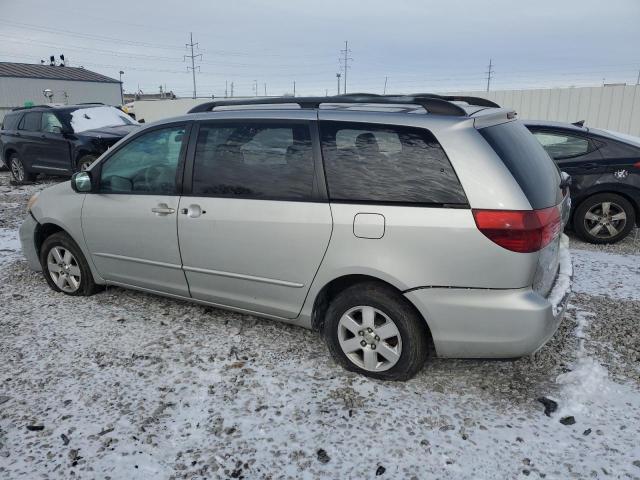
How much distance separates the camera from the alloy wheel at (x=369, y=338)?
9.50 ft

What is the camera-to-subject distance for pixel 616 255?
5492 mm

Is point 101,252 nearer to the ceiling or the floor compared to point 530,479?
nearer to the ceiling

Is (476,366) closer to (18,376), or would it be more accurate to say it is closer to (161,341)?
(161,341)

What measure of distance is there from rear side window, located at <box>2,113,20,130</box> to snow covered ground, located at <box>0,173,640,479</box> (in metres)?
9.22

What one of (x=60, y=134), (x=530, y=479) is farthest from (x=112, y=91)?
(x=530, y=479)

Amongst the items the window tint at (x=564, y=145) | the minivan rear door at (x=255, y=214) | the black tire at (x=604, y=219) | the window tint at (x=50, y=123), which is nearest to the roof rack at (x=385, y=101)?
the minivan rear door at (x=255, y=214)

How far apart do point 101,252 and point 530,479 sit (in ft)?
11.3

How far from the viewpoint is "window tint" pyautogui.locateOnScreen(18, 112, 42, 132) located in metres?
10.7

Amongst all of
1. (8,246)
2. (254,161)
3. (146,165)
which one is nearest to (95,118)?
(8,246)

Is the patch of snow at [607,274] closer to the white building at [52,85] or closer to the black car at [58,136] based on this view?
the black car at [58,136]

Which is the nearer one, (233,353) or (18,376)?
(18,376)

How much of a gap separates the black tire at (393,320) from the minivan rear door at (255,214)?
0.27m

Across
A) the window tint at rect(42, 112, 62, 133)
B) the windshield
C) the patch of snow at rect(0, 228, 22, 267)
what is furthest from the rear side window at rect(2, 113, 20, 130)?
the patch of snow at rect(0, 228, 22, 267)

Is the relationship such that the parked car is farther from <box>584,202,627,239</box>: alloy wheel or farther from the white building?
the white building
